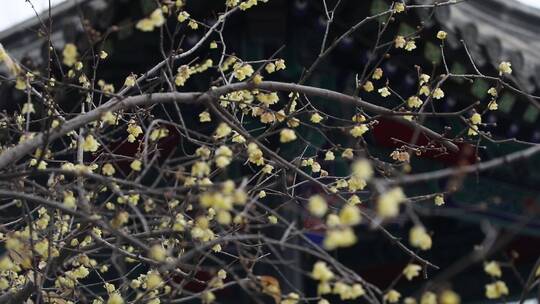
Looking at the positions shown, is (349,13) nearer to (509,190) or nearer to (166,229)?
(509,190)

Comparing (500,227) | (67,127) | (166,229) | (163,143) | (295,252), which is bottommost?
(500,227)

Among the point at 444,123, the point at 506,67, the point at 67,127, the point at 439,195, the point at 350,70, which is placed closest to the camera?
the point at 67,127

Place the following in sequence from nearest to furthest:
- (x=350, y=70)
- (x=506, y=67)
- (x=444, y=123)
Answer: (x=506, y=67), (x=350, y=70), (x=444, y=123)

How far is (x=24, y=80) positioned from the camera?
331cm

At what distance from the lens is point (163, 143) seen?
569 centimetres

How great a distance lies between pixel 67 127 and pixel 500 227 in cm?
385

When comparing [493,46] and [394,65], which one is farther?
[394,65]

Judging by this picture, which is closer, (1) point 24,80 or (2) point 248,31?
(1) point 24,80

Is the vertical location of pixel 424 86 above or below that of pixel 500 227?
above

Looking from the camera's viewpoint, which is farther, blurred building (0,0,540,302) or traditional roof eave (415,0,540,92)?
traditional roof eave (415,0,540,92)

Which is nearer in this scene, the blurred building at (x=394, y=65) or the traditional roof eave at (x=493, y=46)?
the blurred building at (x=394, y=65)

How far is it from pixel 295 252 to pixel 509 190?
1.69 meters

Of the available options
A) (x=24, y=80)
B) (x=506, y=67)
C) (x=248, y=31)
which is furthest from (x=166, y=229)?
(x=248, y=31)

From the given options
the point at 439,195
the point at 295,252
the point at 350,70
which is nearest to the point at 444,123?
the point at 350,70
